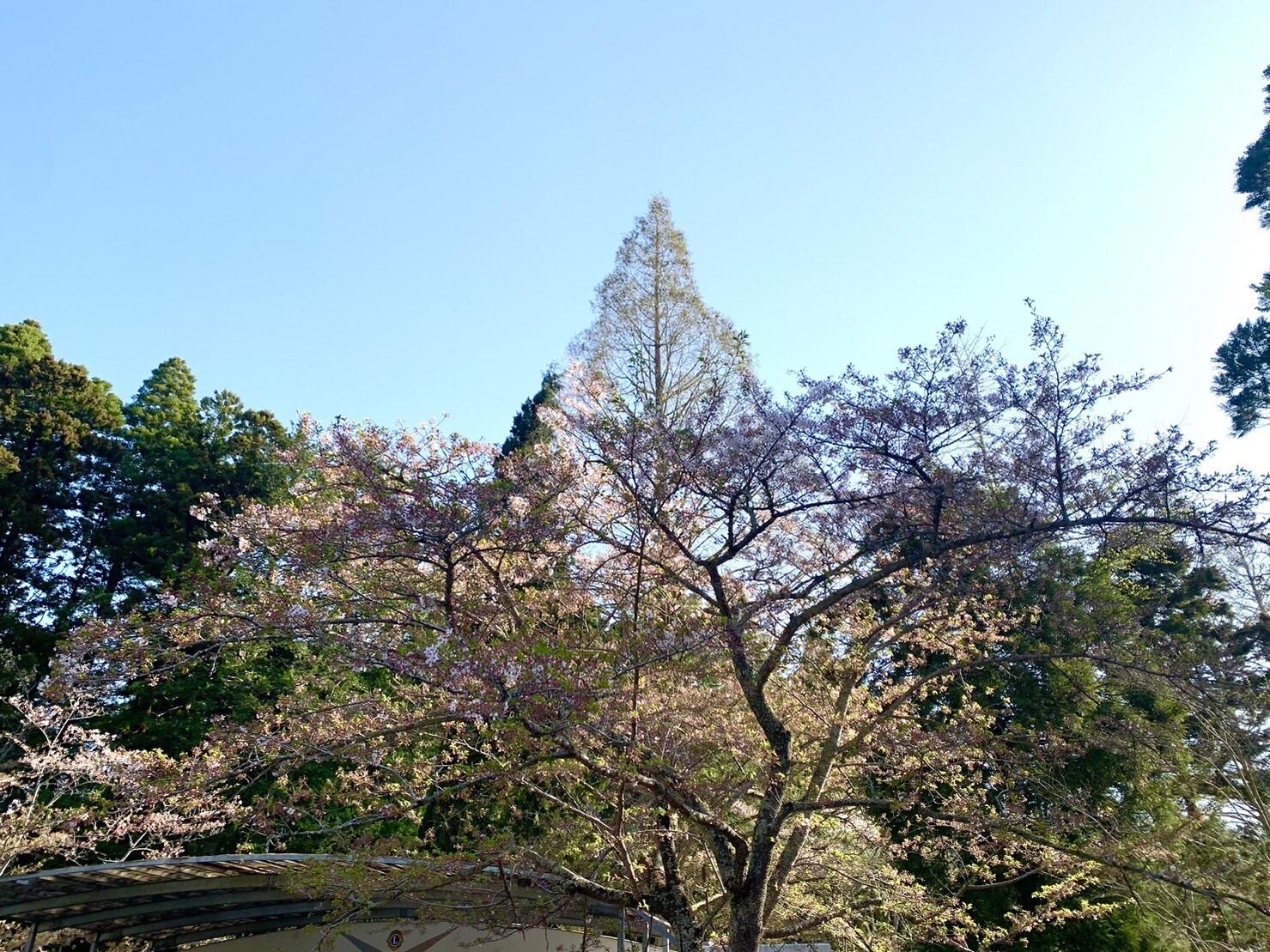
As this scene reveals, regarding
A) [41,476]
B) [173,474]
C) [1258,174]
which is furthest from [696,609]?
[41,476]

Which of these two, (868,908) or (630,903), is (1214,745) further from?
(630,903)

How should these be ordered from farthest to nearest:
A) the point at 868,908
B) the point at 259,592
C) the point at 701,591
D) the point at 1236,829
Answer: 1. the point at 1236,829
2. the point at 868,908
3. the point at 701,591
4. the point at 259,592

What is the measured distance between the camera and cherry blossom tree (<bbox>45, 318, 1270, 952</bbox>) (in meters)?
5.09

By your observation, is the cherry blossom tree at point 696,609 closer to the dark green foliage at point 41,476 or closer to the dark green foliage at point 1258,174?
the dark green foliage at point 1258,174

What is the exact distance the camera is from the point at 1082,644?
6090mm

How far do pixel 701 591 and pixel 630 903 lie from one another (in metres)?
2.64

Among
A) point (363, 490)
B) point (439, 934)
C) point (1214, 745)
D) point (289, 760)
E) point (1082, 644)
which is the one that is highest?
point (363, 490)

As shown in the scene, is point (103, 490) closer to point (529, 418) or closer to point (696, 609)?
point (529, 418)

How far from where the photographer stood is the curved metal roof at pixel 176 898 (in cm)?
579

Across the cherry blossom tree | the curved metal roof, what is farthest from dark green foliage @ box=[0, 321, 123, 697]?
the cherry blossom tree

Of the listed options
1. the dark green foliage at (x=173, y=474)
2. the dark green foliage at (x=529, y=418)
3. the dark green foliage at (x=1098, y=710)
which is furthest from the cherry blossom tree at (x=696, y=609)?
the dark green foliage at (x=529, y=418)

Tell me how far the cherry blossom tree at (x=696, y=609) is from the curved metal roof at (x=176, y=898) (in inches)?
21.8

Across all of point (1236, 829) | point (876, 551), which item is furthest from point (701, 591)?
point (1236, 829)

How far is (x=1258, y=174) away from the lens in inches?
424
